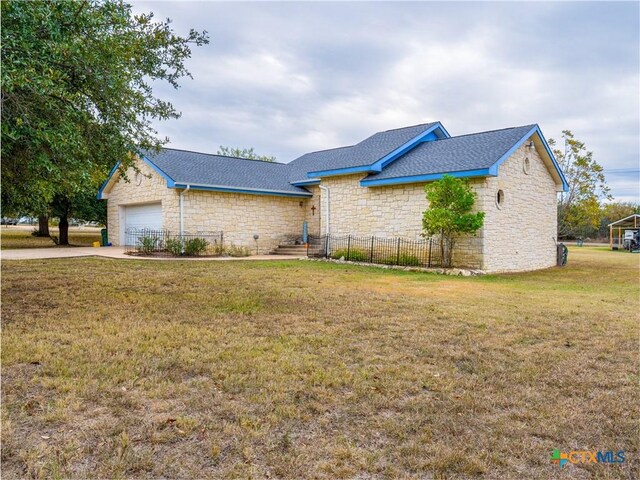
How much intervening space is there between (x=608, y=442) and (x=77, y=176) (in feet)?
21.0

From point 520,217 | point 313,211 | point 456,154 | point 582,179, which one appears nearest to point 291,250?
point 313,211

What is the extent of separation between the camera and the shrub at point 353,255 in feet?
51.8

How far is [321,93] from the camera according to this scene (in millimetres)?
19359

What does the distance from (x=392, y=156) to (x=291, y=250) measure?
6380 millimetres

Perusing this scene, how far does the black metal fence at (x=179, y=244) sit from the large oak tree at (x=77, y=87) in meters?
8.80

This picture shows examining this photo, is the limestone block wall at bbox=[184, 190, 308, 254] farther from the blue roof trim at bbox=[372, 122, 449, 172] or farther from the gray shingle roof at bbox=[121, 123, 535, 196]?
the blue roof trim at bbox=[372, 122, 449, 172]

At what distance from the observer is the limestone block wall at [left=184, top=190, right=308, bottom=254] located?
17875 millimetres

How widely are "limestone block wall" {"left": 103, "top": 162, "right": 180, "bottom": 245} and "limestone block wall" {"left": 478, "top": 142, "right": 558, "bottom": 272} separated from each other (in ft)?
39.6

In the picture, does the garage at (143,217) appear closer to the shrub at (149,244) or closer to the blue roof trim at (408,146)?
the shrub at (149,244)

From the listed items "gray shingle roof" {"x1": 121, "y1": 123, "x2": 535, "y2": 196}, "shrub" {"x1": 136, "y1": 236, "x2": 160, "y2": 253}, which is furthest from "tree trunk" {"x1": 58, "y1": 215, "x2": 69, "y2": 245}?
"shrub" {"x1": 136, "y1": 236, "x2": 160, "y2": 253}

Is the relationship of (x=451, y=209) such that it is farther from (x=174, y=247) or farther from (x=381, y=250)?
(x=174, y=247)

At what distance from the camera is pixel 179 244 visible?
54.7 feet

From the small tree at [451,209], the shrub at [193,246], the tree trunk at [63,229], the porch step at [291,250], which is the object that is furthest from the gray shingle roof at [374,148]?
the tree trunk at [63,229]

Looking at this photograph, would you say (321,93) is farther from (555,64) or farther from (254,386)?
(254,386)
